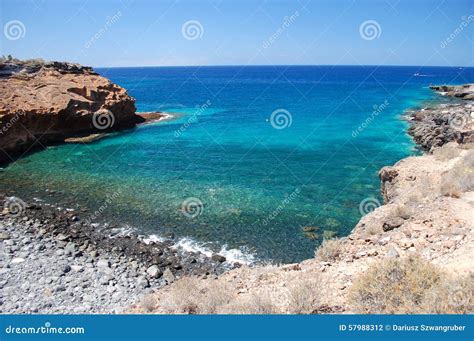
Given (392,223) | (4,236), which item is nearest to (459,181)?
(392,223)

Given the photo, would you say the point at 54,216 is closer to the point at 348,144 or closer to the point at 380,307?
the point at 380,307

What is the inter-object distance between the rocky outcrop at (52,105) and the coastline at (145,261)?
1393cm

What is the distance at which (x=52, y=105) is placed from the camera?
105 feet

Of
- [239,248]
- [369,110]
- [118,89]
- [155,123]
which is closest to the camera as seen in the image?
[239,248]

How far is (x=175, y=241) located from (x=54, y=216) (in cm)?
631

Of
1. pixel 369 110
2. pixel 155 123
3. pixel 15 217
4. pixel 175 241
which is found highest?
pixel 369 110

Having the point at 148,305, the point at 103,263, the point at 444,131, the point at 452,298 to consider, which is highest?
the point at 444,131

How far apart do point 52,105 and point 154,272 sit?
2537 cm

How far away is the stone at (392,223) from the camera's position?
11.2 meters

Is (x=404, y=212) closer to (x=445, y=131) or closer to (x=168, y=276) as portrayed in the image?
(x=168, y=276)

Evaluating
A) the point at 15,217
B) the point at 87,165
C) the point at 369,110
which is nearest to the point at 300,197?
the point at 15,217

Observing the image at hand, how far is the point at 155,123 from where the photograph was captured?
43.4 metres

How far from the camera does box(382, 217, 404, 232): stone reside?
11.2 meters

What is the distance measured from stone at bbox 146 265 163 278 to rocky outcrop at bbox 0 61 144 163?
62.3ft
